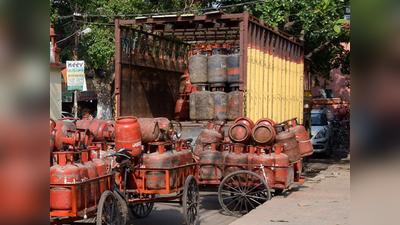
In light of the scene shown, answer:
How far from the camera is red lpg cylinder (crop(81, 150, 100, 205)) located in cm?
553

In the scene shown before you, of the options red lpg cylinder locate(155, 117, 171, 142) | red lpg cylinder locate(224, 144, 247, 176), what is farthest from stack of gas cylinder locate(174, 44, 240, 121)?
red lpg cylinder locate(155, 117, 171, 142)

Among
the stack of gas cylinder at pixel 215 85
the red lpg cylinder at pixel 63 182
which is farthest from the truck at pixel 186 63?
the red lpg cylinder at pixel 63 182

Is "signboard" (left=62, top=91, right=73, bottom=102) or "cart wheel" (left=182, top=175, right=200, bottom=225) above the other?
"signboard" (left=62, top=91, right=73, bottom=102)

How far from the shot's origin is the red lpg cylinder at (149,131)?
735 centimetres

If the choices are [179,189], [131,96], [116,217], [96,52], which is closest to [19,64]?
[116,217]

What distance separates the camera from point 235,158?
8.71 m

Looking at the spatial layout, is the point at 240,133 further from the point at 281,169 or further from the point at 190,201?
the point at 190,201

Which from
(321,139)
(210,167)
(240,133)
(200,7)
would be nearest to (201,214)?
Answer: (210,167)

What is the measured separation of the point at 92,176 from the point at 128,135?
1239mm

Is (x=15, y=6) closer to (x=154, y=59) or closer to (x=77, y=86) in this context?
(x=154, y=59)

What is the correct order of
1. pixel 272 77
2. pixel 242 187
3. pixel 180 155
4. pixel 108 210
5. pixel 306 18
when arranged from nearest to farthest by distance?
pixel 108 210, pixel 180 155, pixel 242 187, pixel 272 77, pixel 306 18

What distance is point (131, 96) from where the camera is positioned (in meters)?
11.9

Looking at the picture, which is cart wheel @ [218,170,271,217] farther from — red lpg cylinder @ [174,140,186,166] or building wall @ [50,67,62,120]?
building wall @ [50,67,62,120]

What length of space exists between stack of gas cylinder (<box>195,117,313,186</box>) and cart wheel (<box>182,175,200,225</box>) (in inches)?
53.8
